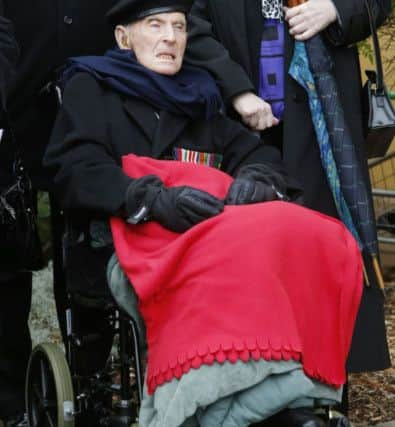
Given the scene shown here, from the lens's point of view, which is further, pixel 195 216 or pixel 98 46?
pixel 98 46

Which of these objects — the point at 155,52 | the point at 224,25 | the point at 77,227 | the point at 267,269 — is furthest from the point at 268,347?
the point at 224,25

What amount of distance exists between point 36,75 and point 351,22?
3.89 ft

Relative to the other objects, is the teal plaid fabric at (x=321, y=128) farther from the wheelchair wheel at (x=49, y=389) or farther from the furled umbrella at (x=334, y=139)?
the wheelchair wheel at (x=49, y=389)

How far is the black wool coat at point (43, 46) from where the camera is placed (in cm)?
488

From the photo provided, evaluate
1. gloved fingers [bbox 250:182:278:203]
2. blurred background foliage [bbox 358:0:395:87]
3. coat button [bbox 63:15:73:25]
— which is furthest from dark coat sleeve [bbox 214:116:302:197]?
blurred background foliage [bbox 358:0:395:87]

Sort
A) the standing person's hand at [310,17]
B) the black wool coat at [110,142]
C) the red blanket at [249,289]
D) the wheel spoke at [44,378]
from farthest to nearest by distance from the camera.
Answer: the wheel spoke at [44,378] < the standing person's hand at [310,17] < the black wool coat at [110,142] < the red blanket at [249,289]

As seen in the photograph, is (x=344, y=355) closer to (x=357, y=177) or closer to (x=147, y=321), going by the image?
(x=147, y=321)

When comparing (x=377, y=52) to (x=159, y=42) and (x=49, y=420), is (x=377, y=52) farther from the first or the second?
(x=49, y=420)

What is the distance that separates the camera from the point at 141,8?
4535 millimetres

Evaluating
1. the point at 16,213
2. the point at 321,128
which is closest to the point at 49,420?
the point at 16,213

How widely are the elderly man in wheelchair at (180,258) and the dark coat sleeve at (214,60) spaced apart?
7 cm

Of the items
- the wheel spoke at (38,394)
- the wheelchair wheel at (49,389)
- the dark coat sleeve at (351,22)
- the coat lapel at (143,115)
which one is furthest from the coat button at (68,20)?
the wheel spoke at (38,394)

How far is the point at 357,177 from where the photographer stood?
4.82m

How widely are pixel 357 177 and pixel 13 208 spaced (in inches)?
49.6
